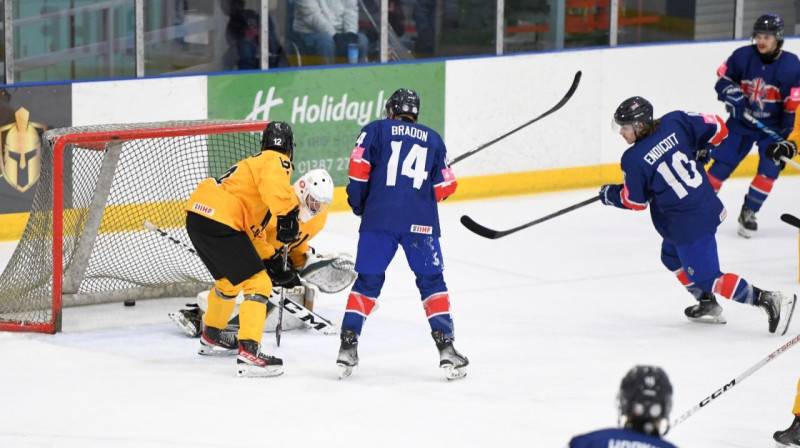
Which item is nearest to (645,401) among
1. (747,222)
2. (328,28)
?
(747,222)

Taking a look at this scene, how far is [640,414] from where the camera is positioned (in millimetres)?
2641

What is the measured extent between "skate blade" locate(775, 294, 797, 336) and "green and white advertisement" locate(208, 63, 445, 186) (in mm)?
3421

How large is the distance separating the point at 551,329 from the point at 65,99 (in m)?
3.11

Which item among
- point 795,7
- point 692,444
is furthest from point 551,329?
point 795,7

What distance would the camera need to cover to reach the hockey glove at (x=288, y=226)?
16.9ft

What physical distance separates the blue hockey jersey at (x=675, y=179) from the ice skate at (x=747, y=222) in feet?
7.87

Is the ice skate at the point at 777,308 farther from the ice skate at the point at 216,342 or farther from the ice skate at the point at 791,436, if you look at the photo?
the ice skate at the point at 216,342

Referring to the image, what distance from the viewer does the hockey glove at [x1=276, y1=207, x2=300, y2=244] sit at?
5.15 metres

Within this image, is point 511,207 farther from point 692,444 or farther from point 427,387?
point 692,444

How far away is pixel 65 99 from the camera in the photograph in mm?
7578

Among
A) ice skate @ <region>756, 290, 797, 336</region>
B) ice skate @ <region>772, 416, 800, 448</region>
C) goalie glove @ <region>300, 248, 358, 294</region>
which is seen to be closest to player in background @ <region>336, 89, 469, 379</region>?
goalie glove @ <region>300, 248, 358, 294</region>

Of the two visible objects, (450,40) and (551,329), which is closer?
(551,329)

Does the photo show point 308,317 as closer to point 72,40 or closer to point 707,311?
point 707,311

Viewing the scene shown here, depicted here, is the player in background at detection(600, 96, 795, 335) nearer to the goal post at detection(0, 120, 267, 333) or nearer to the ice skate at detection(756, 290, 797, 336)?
the ice skate at detection(756, 290, 797, 336)
